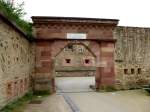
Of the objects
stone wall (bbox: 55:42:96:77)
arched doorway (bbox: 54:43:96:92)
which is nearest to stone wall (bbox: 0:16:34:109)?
arched doorway (bbox: 54:43:96:92)

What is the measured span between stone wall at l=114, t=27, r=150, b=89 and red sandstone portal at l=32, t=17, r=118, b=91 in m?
0.53

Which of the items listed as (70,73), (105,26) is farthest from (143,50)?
(70,73)

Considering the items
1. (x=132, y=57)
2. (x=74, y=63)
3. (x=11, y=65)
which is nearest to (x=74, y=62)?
(x=74, y=63)

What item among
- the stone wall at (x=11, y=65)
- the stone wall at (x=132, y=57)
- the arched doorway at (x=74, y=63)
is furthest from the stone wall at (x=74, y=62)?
the stone wall at (x=11, y=65)

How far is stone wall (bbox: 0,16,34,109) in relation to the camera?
32.2 feet

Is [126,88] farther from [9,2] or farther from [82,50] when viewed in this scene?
[82,50]

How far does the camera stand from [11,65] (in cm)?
1135

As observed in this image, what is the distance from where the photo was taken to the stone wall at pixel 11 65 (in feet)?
→ 32.2

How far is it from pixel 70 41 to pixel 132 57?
421 cm

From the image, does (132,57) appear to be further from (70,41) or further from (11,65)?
(11,65)

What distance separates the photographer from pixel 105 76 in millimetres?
18156

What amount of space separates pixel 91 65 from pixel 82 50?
2.37 metres

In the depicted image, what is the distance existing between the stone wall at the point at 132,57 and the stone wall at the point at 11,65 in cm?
628

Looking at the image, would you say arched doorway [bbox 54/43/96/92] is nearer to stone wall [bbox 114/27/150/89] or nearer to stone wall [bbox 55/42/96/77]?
stone wall [bbox 55/42/96/77]
